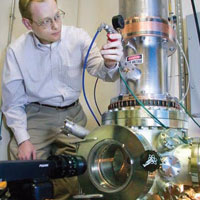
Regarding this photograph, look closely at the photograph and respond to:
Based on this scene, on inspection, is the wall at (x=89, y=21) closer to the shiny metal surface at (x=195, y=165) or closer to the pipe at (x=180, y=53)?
the pipe at (x=180, y=53)

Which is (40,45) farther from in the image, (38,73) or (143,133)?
(143,133)

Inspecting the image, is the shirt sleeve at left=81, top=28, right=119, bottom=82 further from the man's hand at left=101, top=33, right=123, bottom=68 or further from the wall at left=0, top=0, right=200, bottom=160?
the wall at left=0, top=0, right=200, bottom=160

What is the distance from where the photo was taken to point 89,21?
1.86 m

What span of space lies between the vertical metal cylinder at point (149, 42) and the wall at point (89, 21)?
0.43 metres

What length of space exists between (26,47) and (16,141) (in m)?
0.46

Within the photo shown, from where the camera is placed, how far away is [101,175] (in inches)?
34.5

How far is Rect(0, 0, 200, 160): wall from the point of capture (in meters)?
1.40

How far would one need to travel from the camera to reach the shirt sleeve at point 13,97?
123cm

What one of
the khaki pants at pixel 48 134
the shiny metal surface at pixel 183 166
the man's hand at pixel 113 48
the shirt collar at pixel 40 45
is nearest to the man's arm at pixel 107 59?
the man's hand at pixel 113 48

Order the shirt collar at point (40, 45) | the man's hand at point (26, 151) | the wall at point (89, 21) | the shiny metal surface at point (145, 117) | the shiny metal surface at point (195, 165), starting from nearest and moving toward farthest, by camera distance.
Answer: the shiny metal surface at point (195, 165)
the shiny metal surface at point (145, 117)
the man's hand at point (26, 151)
the shirt collar at point (40, 45)
the wall at point (89, 21)

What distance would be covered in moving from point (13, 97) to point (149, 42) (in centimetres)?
70

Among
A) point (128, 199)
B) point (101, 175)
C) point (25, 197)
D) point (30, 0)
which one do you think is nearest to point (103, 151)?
point (101, 175)

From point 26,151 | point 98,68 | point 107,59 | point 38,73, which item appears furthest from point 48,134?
point 107,59

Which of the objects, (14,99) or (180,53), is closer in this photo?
(14,99)
